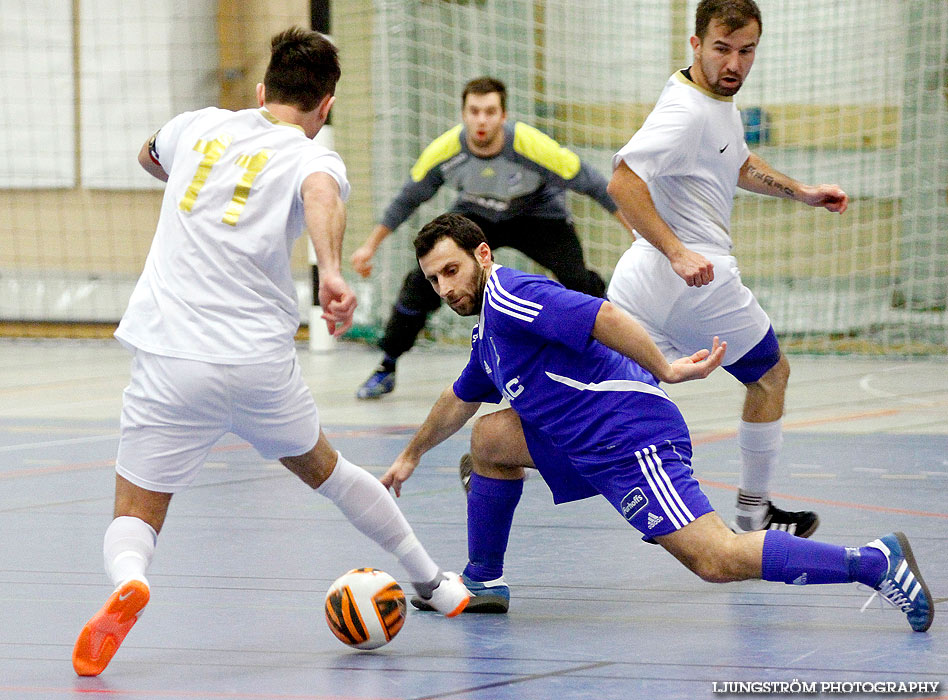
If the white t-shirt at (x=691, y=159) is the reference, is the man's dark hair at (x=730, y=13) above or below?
above

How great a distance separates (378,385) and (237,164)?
4968mm

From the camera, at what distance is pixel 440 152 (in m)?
7.85

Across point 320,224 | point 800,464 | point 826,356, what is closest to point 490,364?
point 320,224

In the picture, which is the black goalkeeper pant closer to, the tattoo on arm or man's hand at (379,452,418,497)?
the tattoo on arm

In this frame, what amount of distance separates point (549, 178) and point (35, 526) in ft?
12.7

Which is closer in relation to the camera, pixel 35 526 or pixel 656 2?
pixel 35 526

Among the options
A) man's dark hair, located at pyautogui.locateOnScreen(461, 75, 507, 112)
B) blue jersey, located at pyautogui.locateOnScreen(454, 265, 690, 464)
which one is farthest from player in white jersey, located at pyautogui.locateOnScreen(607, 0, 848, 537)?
man's dark hair, located at pyautogui.locateOnScreen(461, 75, 507, 112)

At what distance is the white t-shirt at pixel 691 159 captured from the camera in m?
4.23

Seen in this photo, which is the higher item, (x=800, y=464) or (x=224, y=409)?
(x=224, y=409)

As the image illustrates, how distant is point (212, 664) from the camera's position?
3.16 m

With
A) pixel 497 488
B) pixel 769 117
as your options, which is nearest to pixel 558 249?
pixel 769 117

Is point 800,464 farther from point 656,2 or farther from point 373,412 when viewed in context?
point 656,2

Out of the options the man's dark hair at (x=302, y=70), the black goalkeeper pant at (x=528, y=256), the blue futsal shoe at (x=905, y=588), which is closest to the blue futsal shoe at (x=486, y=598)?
the blue futsal shoe at (x=905, y=588)

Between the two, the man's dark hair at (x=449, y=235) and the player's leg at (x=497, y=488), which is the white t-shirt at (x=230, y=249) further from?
the player's leg at (x=497, y=488)
